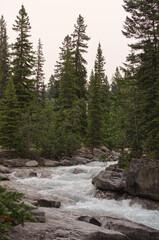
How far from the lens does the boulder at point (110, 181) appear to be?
560 inches

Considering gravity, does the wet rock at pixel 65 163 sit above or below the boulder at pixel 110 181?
below

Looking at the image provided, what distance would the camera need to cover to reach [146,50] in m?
19.8

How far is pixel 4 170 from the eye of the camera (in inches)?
774

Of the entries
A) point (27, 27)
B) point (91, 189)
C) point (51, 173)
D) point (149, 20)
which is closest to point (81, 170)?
point (51, 173)

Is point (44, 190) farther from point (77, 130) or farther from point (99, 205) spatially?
point (77, 130)

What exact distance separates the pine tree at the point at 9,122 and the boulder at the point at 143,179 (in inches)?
606

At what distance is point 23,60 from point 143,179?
25.6 meters

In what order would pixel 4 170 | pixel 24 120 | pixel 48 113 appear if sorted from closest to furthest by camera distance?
pixel 4 170
pixel 24 120
pixel 48 113

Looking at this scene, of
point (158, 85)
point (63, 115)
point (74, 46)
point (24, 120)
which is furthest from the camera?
point (74, 46)

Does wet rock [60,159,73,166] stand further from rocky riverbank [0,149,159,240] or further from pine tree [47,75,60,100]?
pine tree [47,75,60,100]

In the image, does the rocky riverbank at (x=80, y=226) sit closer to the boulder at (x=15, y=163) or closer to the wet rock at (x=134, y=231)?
the wet rock at (x=134, y=231)

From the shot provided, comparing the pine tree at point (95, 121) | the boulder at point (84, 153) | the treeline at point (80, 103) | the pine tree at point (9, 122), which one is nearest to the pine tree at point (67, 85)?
the treeline at point (80, 103)

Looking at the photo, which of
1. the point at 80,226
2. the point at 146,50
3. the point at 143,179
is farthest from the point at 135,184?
the point at 146,50

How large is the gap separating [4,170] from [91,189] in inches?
338
